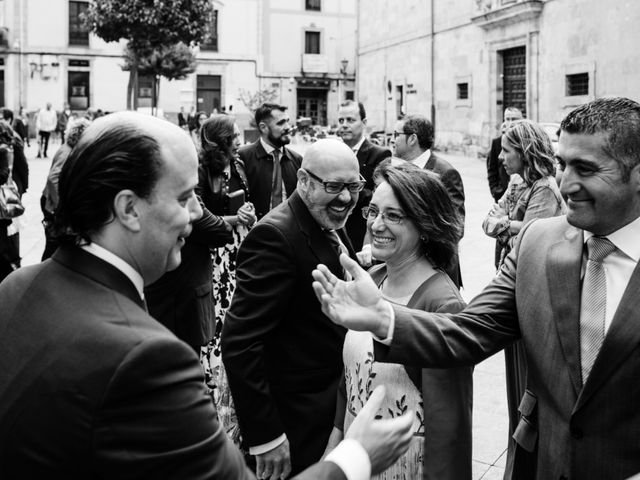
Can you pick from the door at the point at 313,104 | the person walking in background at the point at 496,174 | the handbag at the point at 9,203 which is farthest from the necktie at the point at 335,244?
the door at the point at 313,104

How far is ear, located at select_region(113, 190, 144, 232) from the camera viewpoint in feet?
5.28

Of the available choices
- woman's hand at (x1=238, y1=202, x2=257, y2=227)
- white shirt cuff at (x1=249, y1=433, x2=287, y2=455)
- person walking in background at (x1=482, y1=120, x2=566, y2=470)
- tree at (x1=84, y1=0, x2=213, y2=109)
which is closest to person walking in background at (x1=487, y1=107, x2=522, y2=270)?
person walking in background at (x1=482, y1=120, x2=566, y2=470)

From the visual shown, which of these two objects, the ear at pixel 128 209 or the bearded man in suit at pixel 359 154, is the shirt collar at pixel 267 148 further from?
the ear at pixel 128 209

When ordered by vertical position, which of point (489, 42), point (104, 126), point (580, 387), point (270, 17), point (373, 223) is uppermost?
point (270, 17)

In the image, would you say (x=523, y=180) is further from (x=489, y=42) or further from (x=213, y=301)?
(x=489, y=42)

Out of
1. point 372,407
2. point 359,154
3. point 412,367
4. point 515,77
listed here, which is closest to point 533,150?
point 359,154

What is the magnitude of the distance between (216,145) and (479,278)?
4.53 meters

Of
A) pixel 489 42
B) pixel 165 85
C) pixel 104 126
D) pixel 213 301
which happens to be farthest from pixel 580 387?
pixel 165 85

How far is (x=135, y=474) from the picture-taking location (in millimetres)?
1375

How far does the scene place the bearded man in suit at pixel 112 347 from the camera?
1.38m

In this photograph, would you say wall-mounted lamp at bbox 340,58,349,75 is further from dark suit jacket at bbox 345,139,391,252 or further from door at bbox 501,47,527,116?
dark suit jacket at bbox 345,139,391,252

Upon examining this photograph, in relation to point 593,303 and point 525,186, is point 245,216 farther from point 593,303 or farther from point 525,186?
point 593,303

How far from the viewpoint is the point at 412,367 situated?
2559 mm

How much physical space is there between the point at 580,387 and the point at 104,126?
1.46m
